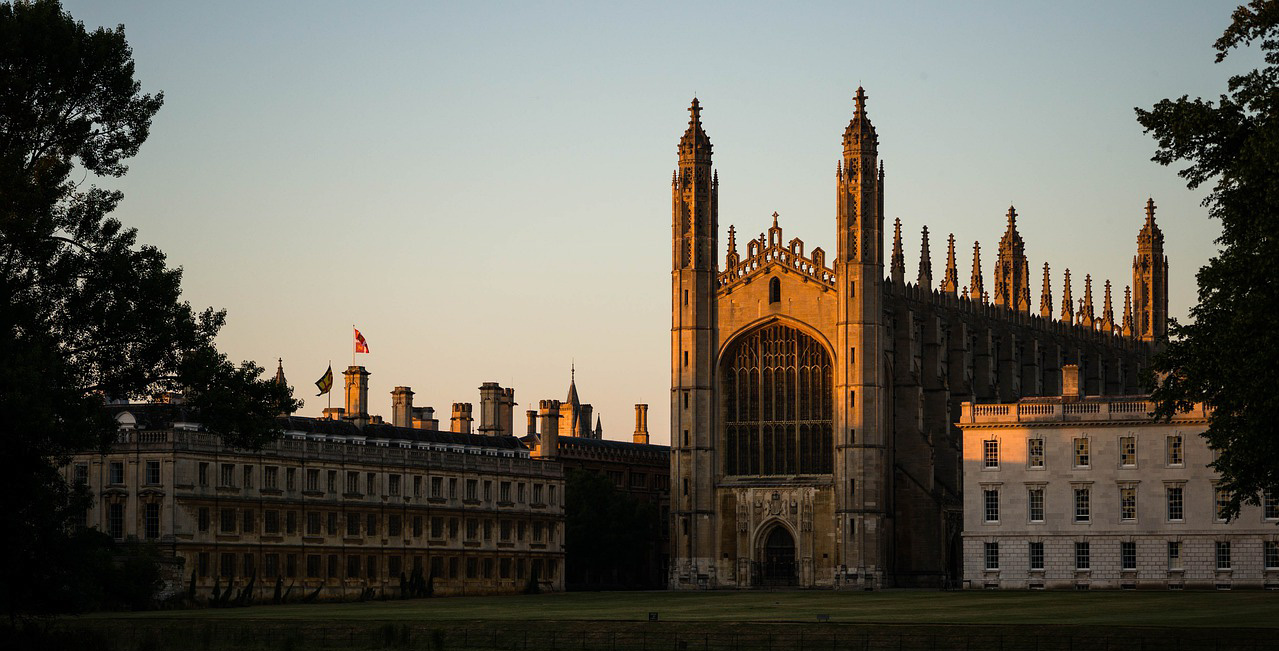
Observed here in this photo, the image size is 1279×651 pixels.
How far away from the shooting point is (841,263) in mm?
117688

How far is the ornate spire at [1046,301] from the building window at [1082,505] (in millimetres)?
42075

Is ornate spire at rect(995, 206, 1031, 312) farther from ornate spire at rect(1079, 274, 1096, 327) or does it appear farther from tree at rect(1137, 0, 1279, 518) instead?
tree at rect(1137, 0, 1279, 518)

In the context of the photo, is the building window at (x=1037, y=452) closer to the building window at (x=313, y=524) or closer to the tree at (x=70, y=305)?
the building window at (x=313, y=524)

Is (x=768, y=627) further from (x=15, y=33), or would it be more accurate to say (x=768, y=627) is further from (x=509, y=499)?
(x=509, y=499)

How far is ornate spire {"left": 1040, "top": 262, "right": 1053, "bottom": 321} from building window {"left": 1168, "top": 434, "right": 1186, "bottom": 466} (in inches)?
1729

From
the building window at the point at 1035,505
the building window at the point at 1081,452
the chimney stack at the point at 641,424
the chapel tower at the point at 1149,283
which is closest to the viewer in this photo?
the building window at the point at 1081,452

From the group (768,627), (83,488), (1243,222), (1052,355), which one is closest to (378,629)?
(768,627)

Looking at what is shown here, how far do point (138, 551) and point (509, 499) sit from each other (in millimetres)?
32302

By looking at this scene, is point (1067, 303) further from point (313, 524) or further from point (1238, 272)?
point (1238, 272)

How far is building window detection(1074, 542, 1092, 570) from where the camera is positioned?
101375 millimetres

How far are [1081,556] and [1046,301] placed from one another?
1802 inches

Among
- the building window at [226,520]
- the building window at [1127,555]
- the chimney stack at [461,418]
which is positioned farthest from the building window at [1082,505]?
the chimney stack at [461,418]

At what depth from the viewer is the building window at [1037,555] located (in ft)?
336

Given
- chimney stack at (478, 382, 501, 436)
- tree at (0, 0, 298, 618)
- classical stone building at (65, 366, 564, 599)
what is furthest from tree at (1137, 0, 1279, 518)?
chimney stack at (478, 382, 501, 436)
